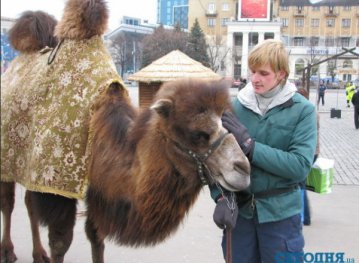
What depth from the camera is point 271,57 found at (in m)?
2.35

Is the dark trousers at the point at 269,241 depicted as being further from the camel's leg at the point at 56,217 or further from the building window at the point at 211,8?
the building window at the point at 211,8

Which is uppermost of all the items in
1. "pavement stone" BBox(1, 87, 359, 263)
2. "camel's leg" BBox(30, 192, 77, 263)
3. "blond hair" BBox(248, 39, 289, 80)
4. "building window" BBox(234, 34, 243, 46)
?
"building window" BBox(234, 34, 243, 46)

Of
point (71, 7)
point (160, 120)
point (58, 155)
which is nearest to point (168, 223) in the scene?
point (160, 120)

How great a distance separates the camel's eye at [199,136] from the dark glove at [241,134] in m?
0.13

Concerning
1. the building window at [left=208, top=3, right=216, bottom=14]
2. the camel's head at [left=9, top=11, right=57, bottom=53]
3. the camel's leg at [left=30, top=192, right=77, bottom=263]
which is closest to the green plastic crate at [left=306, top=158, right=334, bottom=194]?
the camel's leg at [left=30, top=192, right=77, bottom=263]

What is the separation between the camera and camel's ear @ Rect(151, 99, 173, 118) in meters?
2.55

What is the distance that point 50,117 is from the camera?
129 inches

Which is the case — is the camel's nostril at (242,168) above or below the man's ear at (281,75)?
below

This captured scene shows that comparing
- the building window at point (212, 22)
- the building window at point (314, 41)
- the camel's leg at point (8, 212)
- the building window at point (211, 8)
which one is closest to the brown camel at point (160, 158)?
the camel's leg at point (8, 212)

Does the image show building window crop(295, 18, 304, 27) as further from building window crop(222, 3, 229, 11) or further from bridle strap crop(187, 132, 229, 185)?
bridle strap crop(187, 132, 229, 185)

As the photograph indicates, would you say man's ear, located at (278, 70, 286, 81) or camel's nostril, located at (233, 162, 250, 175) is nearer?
camel's nostril, located at (233, 162, 250, 175)

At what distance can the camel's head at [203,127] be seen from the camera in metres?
2.34

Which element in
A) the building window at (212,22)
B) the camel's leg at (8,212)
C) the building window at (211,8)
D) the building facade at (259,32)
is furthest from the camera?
the building window at (212,22)

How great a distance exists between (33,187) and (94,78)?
3.23 feet
